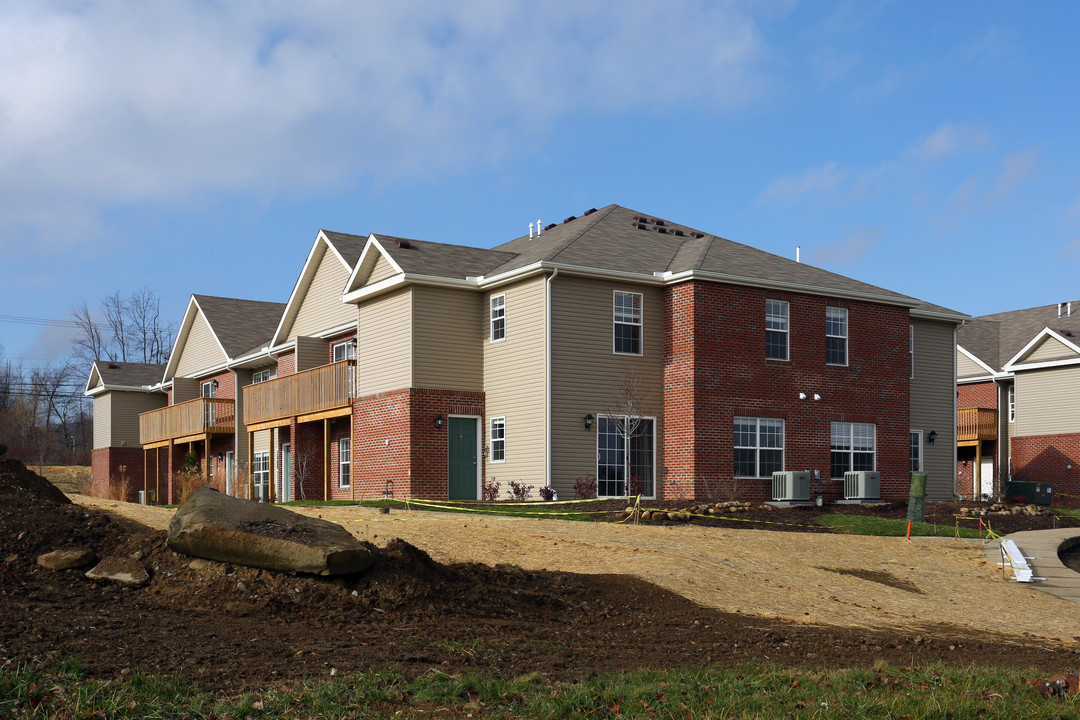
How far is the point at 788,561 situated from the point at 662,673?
814cm

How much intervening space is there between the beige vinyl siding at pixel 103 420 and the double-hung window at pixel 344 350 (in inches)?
821

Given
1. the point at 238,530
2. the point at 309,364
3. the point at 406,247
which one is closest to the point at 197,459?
the point at 309,364

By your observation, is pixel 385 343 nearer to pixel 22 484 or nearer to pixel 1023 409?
pixel 22 484

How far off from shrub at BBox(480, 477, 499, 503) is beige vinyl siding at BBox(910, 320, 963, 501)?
41.2ft


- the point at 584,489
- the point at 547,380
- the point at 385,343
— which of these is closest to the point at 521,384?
the point at 547,380

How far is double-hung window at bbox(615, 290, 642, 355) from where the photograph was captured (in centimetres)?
2520

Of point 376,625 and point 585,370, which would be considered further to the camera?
point 585,370

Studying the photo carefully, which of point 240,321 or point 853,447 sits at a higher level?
point 240,321

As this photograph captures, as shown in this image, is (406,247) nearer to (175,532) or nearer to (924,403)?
(924,403)

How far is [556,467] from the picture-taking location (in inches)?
939

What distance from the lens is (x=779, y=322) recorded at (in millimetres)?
26297

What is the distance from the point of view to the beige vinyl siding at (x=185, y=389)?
43.1 meters

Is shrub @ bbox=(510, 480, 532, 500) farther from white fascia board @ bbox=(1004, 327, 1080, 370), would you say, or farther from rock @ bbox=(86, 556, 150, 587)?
white fascia board @ bbox=(1004, 327, 1080, 370)

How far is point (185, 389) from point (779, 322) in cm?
2670
